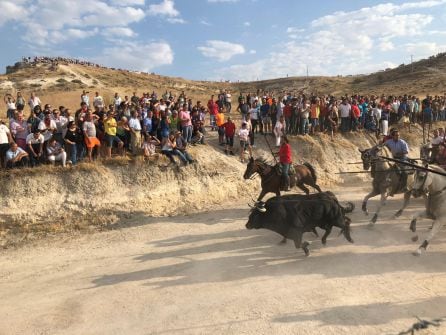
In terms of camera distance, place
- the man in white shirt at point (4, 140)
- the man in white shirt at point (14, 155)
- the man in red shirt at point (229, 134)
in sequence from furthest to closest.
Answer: the man in red shirt at point (229, 134), the man in white shirt at point (14, 155), the man in white shirt at point (4, 140)

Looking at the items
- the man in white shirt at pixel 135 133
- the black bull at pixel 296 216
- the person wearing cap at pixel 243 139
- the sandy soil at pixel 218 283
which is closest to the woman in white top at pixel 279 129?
the person wearing cap at pixel 243 139

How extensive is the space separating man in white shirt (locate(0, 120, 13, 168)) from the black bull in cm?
908

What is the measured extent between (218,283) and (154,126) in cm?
898

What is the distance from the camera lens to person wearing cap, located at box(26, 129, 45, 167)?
14.1 meters

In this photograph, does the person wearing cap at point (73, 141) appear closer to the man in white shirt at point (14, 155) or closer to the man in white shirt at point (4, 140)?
the man in white shirt at point (14, 155)

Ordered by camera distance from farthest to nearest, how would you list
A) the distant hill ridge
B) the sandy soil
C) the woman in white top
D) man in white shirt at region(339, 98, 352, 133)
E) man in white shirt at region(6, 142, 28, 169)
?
the distant hill ridge, man in white shirt at region(339, 98, 352, 133), the woman in white top, man in white shirt at region(6, 142, 28, 169), the sandy soil

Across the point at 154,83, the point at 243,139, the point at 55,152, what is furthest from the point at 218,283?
the point at 154,83

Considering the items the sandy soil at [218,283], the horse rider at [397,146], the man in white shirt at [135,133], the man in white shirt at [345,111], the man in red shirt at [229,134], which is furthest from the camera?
the man in white shirt at [345,111]

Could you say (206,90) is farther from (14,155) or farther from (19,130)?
(14,155)

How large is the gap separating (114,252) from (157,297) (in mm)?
3234

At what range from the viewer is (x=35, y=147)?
1447 cm

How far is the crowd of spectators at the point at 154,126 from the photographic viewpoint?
1442 centimetres

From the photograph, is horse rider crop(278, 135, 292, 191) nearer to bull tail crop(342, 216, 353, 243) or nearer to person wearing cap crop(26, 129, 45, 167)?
bull tail crop(342, 216, 353, 243)

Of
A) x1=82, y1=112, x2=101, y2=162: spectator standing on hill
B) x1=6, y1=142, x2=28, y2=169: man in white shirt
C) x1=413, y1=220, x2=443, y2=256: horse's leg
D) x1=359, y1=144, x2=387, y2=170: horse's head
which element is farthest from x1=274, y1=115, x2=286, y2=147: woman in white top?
x1=6, y1=142, x2=28, y2=169: man in white shirt
